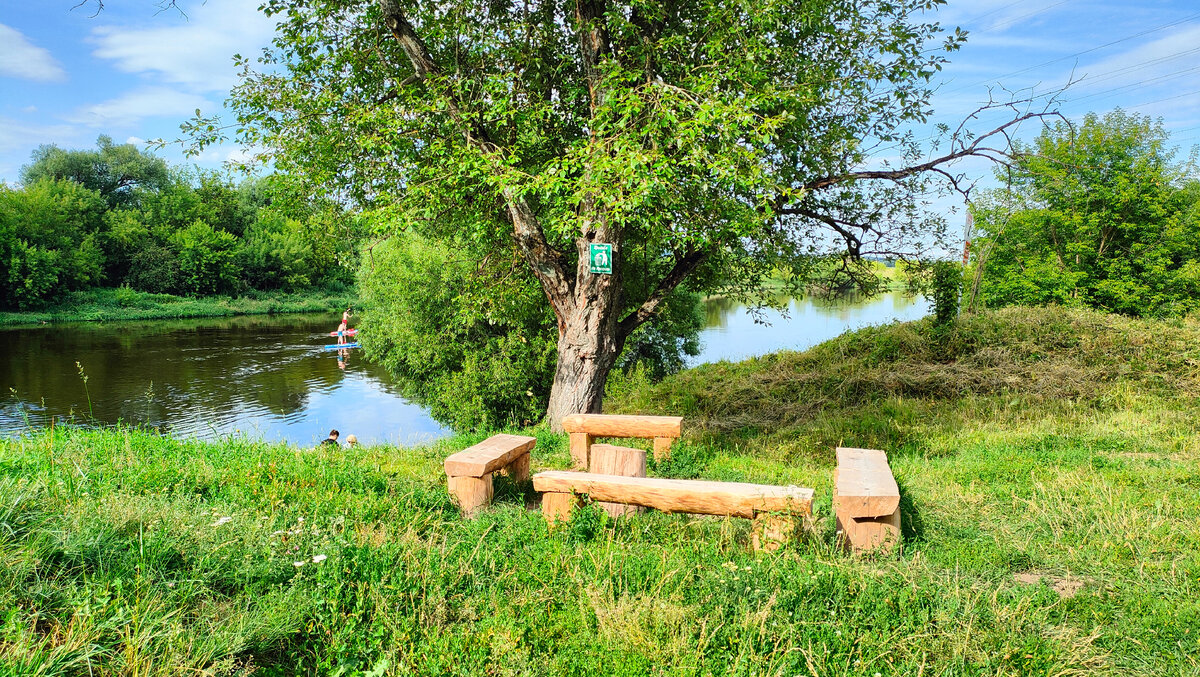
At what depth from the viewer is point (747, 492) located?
14.3 ft

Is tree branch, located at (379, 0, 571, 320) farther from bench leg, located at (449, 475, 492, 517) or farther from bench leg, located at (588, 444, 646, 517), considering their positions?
bench leg, located at (449, 475, 492, 517)

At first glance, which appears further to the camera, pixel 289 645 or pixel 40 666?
pixel 289 645

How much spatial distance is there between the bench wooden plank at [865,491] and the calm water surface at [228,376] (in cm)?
596

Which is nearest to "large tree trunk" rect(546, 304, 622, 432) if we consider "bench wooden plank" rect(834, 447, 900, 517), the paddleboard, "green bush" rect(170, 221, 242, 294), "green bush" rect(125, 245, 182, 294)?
"bench wooden plank" rect(834, 447, 900, 517)

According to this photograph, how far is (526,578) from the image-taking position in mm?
3648

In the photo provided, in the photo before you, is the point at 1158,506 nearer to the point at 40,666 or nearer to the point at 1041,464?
the point at 1041,464

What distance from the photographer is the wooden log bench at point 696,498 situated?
13.9 ft

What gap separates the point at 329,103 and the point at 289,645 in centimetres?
744

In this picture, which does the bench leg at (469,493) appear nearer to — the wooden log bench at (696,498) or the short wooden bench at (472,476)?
the short wooden bench at (472,476)

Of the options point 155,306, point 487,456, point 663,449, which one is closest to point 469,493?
point 487,456

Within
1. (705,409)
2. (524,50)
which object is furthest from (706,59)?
(705,409)

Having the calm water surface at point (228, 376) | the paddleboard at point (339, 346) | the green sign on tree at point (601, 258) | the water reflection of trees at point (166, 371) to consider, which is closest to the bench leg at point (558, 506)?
the green sign on tree at point (601, 258)

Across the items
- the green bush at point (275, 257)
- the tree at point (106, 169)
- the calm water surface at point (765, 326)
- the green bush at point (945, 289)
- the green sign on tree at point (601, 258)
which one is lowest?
the calm water surface at point (765, 326)

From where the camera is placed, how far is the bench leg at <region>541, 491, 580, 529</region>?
4.78 metres
